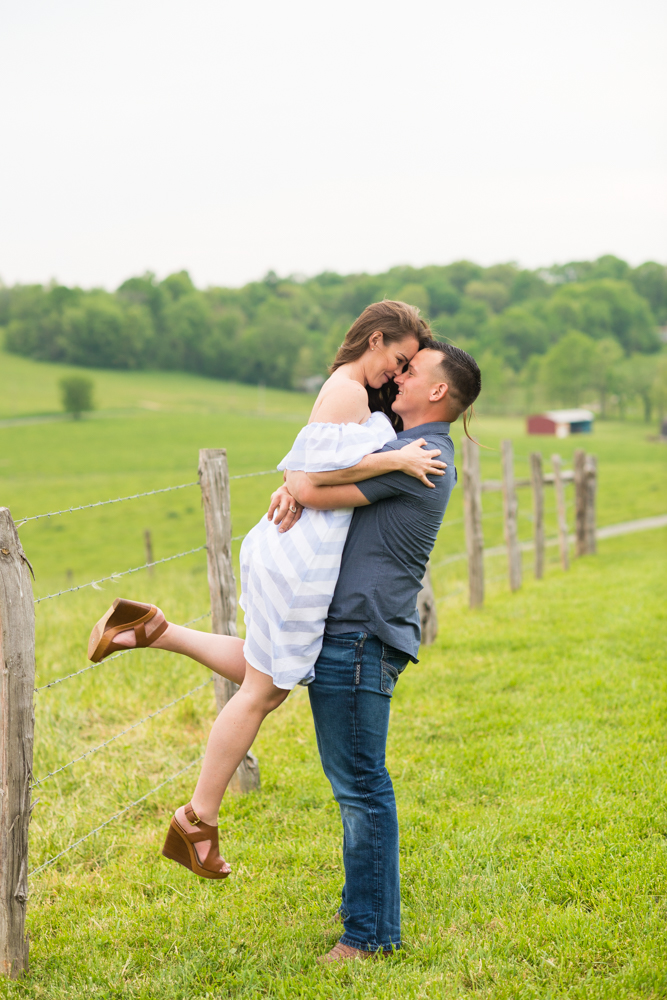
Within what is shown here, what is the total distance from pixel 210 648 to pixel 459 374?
142 centimetres

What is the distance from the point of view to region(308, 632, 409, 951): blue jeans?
276 cm

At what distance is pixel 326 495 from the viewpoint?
8.89 feet

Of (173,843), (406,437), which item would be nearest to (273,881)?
(173,843)

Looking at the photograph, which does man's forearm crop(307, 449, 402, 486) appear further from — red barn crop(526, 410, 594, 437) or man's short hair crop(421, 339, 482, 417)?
red barn crop(526, 410, 594, 437)

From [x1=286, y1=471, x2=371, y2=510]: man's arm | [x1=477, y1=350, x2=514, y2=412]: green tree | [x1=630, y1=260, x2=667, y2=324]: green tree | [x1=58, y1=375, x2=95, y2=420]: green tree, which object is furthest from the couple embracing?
[x1=630, y1=260, x2=667, y2=324]: green tree

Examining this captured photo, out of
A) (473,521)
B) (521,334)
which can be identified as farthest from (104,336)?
(473,521)

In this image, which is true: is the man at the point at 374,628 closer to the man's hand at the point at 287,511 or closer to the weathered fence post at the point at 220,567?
the man's hand at the point at 287,511

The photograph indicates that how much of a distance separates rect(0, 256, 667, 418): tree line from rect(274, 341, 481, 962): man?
70408 millimetres

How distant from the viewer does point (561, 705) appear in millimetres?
5402

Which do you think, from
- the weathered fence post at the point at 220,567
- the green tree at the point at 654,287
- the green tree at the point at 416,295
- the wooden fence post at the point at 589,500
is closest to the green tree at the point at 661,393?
the green tree at the point at 416,295

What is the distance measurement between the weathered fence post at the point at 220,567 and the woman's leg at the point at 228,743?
1443mm

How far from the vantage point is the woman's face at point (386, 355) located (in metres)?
2.88

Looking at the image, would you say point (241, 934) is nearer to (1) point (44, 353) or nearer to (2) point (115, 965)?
(2) point (115, 965)

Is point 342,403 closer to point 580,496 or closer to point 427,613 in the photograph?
point 427,613
